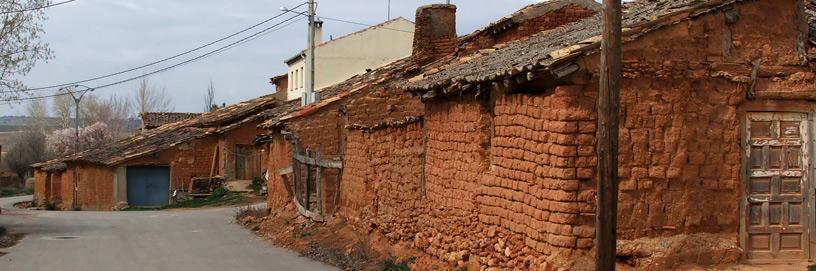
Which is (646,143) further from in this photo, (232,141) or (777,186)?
(232,141)

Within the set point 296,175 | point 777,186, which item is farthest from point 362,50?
point 777,186

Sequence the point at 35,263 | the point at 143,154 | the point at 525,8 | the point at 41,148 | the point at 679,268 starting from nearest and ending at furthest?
the point at 679,268, the point at 35,263, the point at 525,8, the point at 143,154, the point at 41,148

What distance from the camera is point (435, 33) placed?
74.1ft

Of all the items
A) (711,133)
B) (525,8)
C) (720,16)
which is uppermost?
(525,8)

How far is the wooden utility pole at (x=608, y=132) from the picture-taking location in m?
7.81

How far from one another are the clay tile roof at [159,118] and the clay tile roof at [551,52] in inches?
1745

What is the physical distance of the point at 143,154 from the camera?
126 feet

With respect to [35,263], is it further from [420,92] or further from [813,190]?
[813,190]

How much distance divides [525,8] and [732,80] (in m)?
10.2

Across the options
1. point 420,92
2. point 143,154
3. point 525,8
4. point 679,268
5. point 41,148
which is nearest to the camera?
point 679,268

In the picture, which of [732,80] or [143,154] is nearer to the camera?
[732,80]

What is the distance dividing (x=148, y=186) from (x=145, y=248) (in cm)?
2182

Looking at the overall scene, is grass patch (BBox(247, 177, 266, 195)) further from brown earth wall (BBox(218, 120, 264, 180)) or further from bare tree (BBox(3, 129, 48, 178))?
bare tree (BBox(3, 129, 48, 178))

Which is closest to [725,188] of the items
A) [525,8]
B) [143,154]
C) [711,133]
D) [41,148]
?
[711,133]
